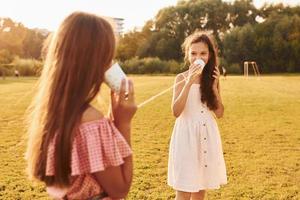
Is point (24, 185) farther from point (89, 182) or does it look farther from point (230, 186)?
point (89, 182)

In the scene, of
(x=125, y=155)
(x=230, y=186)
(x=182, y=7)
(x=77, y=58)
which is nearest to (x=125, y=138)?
(x=125, y=155)

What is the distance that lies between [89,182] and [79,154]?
0.15m

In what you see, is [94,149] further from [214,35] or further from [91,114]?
[214,35]

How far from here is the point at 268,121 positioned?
42.1 feet

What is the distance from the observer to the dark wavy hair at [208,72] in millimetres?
4094

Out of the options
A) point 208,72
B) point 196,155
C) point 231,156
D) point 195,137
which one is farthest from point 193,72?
point 231,156

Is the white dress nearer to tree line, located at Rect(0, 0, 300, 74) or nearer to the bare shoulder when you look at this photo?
the bare shoulder

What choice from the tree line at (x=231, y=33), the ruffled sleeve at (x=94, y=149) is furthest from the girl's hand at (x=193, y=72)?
the tree line at (x=231, y=33)

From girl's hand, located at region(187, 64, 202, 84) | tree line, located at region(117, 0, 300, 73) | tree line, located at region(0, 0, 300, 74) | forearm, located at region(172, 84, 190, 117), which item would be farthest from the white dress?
tree line, located at region(117, 0, 300, 73)

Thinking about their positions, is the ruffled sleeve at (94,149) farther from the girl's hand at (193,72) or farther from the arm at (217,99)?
the arm at (217,99)

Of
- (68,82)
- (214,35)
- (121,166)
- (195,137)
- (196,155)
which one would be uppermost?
(214,35)

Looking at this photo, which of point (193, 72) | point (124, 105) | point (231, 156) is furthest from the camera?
point (231, 156)

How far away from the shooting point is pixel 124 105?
193cm

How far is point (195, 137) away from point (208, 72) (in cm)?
62
